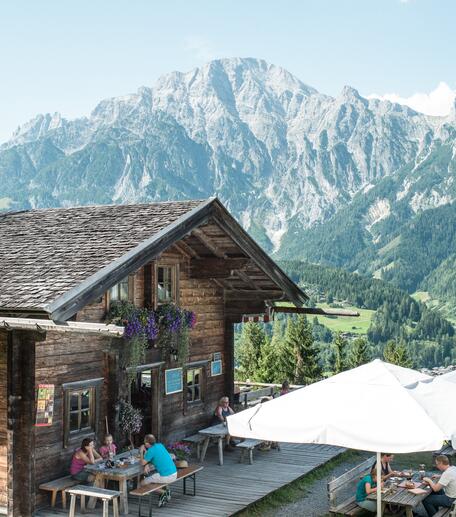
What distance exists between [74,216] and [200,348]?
177 inches

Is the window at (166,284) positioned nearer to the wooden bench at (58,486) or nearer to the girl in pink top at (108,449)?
the girl in pink top at (108,449)

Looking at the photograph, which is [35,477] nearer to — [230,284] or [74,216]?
[74,216]

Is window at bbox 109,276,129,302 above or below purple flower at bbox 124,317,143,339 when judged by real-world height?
above

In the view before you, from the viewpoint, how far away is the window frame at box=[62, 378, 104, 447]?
12.6m

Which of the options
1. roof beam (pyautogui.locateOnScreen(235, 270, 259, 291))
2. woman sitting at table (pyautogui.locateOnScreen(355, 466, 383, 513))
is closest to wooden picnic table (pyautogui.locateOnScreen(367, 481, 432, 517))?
woman sitting at table (pyautogui.locateOnScreen(355, 466, 383, 513))

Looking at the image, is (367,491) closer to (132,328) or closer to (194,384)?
(132,328)

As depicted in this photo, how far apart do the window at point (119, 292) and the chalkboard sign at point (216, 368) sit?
418 cm

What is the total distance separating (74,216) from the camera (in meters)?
15.7

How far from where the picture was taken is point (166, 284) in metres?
15.8

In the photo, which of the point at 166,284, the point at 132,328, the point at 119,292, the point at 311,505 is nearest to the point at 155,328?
the point at 132,328

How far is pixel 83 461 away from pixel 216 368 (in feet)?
20.1

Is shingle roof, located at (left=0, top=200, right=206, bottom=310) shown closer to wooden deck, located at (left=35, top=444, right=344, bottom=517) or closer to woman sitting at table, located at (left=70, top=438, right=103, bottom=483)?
woman sitting at table, located at (left=70, top=438, right=103, bottom=483)

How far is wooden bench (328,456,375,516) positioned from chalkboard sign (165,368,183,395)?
472cm

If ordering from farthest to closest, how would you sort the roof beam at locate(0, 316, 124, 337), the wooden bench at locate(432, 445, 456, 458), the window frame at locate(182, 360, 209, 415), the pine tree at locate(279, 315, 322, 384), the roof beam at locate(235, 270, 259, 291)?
the pine tree at locate(279, 315, 322, 384), the roof beam at locate(235, 270, 259, 291), the window frame at locate(182, 360, 209, 415), the wooden bench at locate(432, 445, 456, 458), the roof beam at locate(0, 316, 124, 337)
